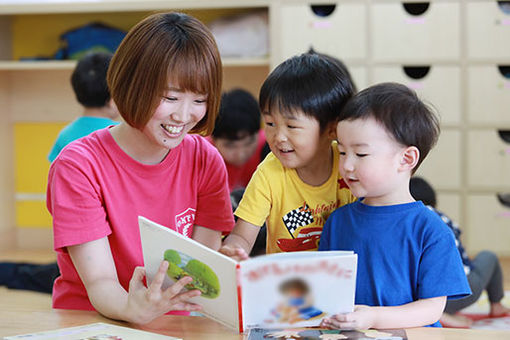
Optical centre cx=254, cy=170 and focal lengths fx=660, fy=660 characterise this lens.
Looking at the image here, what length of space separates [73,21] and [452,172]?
2078mm

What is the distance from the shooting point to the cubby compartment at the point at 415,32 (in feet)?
9.73

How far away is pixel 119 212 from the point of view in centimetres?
117

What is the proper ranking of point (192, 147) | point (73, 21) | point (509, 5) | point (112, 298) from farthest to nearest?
point (73, 21)
point (509, 5)
point (192, 147)
point (112, 298)

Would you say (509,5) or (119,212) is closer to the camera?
(119,212)

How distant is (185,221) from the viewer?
4.22ft

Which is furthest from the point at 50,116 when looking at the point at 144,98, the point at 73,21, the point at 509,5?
the point at 144,98

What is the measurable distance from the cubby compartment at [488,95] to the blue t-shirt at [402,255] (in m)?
2.05

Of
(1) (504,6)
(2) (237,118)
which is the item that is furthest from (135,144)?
(1) (504,6)

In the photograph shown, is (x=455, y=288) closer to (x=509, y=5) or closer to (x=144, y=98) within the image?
(x=144, y=98)

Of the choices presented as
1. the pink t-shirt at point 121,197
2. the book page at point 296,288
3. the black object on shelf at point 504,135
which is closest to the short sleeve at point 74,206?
the pink t-shirt at point 121,197

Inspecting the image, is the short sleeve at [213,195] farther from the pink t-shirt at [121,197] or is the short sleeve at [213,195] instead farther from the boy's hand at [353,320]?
the boy's hand at [353,320]

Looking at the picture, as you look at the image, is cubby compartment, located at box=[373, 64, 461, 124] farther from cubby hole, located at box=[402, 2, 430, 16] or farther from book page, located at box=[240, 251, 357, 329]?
book page, located at box=[240, 251, 357, 329]

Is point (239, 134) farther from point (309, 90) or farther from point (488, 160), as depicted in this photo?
point (309, 90)

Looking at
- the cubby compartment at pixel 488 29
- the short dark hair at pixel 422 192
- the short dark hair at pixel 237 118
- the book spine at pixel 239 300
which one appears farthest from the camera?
the cubby compartment at pixel 488 29
